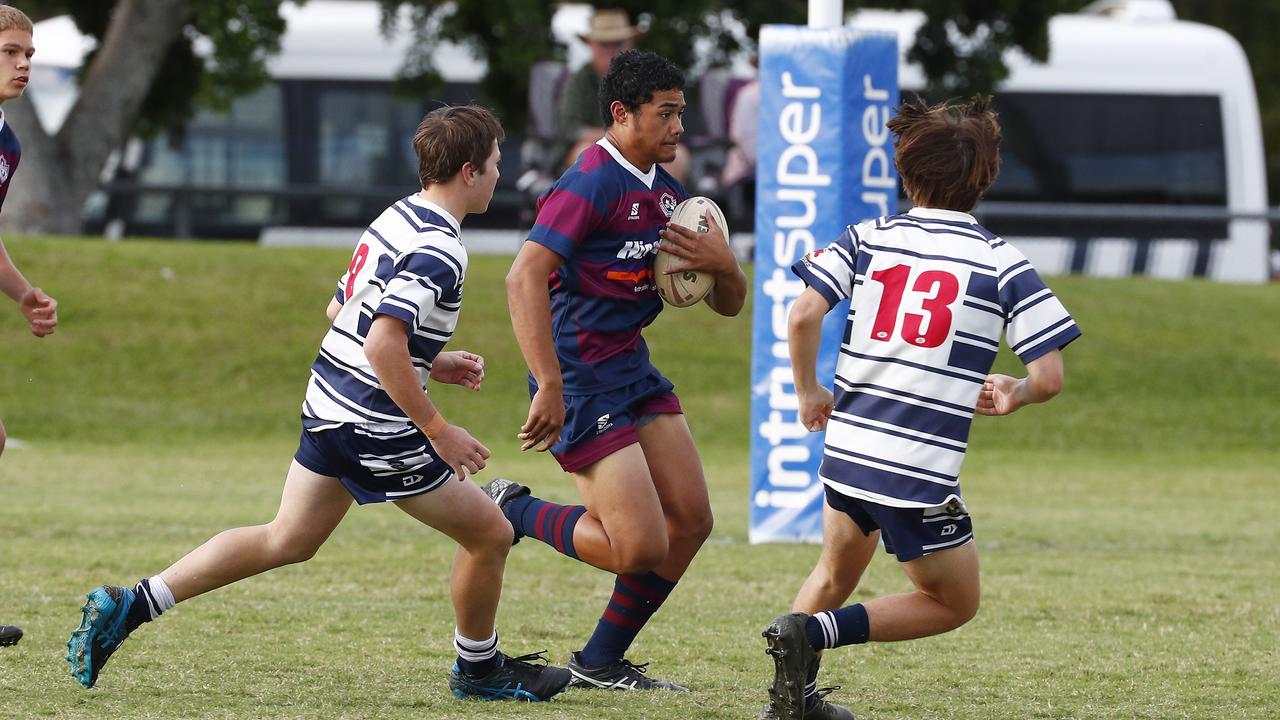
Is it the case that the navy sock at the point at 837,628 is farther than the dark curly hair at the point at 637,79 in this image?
No

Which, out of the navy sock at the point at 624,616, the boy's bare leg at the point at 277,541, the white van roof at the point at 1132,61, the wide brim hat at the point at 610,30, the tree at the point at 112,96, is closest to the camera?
the boy's bare leg at the point at 277,541

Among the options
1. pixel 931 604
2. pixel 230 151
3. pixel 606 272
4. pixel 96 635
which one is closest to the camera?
pixel 931 604

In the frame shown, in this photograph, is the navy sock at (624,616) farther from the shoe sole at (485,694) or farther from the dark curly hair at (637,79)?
the dark curly hair at (637,79)

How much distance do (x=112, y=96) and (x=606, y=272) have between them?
14455 millimetres

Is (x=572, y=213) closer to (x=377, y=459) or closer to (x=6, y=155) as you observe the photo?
(x=377, y=459)

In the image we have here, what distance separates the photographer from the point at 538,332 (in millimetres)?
5039

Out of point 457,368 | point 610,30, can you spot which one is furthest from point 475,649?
point 610,30

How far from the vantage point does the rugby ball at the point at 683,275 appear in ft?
17.3

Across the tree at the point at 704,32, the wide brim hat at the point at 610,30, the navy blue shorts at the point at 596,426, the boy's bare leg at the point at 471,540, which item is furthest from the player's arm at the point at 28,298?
the tree at the point at 704,32

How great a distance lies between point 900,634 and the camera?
4.76m

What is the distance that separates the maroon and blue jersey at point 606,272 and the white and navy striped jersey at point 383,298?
16.6 inches

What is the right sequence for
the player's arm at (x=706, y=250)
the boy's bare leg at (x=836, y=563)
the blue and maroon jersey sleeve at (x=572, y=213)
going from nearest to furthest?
the boy's bare leg at (x=836, y=563), the blue and maroon jersey sleeve at (x=572, y=213), the player's arm at (x=706, y=250)

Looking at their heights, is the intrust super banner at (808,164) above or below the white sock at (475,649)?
above

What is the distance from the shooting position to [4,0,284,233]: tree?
18.2m
